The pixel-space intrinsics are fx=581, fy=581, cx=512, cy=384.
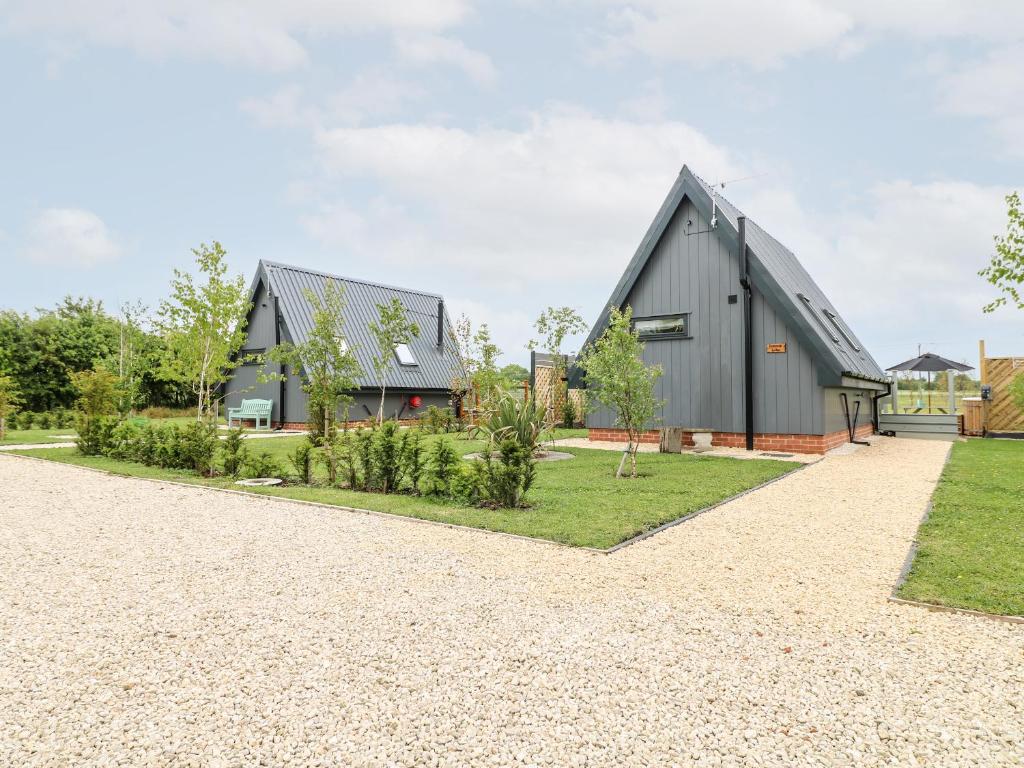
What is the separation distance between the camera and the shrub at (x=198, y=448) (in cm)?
970

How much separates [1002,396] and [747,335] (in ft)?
36.0

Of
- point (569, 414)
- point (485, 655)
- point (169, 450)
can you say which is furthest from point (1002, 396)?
point (169, 450)

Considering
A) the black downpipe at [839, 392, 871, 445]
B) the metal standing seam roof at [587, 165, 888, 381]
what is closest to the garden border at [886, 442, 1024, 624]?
the metal standing seam roof at [587, 165, 888, 381]

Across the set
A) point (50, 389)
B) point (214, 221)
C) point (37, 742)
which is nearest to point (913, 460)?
point (37, 742)

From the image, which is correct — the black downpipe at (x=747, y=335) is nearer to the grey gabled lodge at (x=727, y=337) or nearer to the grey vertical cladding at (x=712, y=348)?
the grey gabled lodge at (x=727, y=337)

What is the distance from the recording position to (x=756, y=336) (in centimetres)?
1284

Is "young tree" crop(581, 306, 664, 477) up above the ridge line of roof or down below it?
below

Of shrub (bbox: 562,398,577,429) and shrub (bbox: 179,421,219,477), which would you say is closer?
shrub (bbox: 179,421,219,477)

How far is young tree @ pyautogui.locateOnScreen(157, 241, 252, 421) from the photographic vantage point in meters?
15.5

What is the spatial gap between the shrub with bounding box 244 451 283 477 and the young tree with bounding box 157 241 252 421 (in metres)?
7.34

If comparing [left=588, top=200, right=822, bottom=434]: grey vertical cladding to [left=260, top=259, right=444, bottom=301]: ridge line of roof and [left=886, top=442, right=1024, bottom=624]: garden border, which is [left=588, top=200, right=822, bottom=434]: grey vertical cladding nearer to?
[left=886, top=442, right=1024, bottom=624]: garden border

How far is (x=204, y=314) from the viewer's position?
15.7 m

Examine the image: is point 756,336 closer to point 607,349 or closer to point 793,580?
point 607,349

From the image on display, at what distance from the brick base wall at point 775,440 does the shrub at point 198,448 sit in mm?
9121
